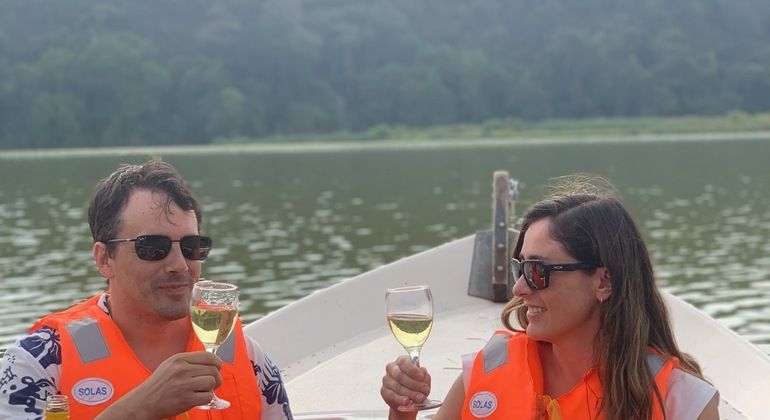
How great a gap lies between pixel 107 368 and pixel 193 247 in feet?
1.45

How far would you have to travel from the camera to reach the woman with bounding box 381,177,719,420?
3.20m

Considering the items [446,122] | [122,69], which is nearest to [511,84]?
[446,122]

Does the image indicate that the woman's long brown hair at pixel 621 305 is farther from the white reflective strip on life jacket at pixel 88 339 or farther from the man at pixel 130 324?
the white reflective strip on life jacket at pixel 88 339

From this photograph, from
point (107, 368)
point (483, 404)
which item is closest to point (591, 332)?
point (483, 404)

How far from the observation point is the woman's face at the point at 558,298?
325 cm

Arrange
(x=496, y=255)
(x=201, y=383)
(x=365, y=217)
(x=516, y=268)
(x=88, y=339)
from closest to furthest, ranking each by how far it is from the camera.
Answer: (x=201, y=383), (x=516, y=268), (x=88, y=339), (x=496, y=255), (x=365, y=217)

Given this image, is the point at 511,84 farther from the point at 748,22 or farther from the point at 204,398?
the point at 204,398

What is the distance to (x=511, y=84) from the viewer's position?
4139 inches

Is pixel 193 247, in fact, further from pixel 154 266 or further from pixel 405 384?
pixel 405 384

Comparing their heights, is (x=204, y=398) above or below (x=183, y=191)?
below

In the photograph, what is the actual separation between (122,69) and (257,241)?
7023cm

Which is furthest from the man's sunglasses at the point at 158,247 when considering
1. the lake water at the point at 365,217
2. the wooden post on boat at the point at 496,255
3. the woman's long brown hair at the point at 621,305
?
the wooden post on boat at the point at 496,255

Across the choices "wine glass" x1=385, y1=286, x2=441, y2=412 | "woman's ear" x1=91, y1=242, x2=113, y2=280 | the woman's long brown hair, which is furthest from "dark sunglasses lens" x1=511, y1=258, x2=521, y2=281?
"woman's ear" x1=91, y1=242, x2=113, y2=280

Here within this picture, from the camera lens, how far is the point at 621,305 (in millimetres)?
3236
